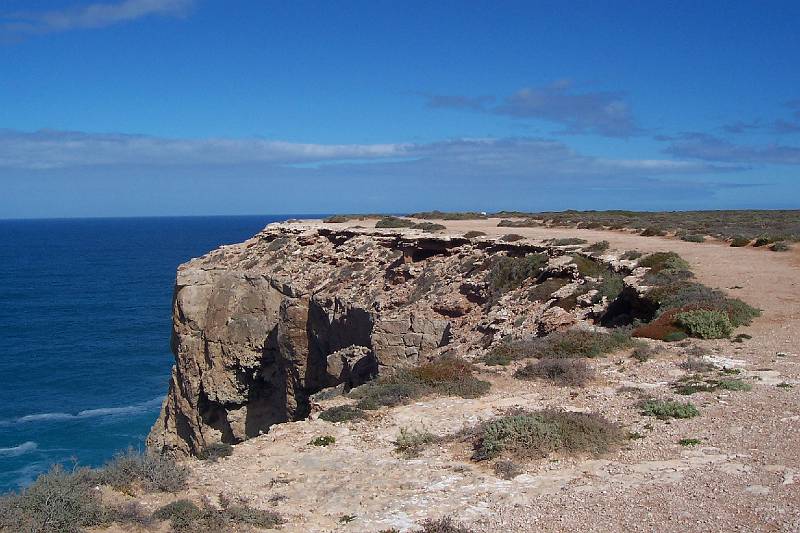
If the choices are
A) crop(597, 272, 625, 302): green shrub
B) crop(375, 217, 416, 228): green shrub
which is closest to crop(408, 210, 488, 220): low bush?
crop(375, 217, 416, 228): green shrub

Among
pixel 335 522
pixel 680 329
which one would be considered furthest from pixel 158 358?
pixel 335 522

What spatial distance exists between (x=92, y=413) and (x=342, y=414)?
3178cm

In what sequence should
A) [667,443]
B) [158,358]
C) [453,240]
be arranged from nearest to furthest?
1. [667,443]
2. [453,240]
3. [158,358]

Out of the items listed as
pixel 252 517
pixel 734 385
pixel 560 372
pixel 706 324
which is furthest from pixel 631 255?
pixel 252 517

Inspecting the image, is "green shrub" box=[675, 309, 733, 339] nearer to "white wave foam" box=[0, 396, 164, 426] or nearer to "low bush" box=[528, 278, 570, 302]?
"low bush" box=[528, 278, 570, 302]

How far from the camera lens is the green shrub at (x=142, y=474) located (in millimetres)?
8469

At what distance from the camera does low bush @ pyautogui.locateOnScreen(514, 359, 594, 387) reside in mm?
13203

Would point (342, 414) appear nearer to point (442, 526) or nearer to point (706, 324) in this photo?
point (442, 526)

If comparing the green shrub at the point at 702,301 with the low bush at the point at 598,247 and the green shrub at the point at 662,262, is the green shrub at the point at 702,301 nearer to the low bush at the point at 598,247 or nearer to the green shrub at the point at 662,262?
the green shrub at the point at 662,262

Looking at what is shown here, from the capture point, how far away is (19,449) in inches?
1305

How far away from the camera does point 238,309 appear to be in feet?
99.8

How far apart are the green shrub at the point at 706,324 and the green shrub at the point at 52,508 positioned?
44.8 feet

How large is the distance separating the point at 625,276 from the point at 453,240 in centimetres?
981

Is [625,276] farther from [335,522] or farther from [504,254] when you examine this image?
[335,522]
